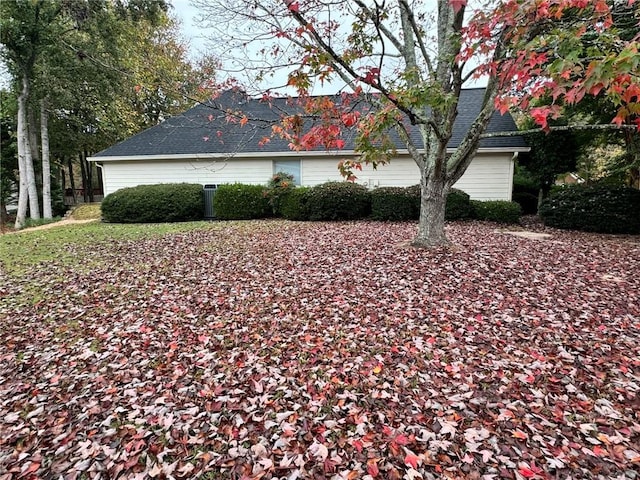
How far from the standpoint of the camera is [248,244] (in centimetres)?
775

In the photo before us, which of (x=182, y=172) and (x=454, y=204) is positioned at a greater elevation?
(x=182, y=172)

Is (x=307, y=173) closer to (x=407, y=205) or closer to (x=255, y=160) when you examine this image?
(x=255, y=160)

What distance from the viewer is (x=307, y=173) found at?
13211mm

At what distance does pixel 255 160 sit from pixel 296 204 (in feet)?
10.8

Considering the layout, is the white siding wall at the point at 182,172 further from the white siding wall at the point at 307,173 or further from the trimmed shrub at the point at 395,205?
the trimmed shrub at the point at 395,205

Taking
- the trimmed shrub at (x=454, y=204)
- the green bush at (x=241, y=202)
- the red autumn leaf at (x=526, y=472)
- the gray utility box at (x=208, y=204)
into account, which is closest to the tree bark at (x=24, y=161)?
the gray utility box at (x=208, y=204)

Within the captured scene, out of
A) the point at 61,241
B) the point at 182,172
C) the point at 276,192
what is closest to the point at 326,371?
the point at 61,241

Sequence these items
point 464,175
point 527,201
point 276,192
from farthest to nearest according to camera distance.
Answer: point 527,201 → point 464,175 → point 276,192

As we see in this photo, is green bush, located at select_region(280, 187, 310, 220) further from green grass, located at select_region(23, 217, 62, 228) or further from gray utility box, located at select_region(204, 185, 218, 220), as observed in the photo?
green grass, located at select_region(23, 217, 62, 228)

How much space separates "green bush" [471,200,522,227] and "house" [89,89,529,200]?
1692 millimetres

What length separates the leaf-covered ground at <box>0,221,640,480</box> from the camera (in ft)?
7.34

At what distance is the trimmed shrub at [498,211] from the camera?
10.6m

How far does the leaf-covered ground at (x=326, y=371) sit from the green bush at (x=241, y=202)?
20.0ft

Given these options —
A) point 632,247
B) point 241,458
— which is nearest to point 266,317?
point 241,458
